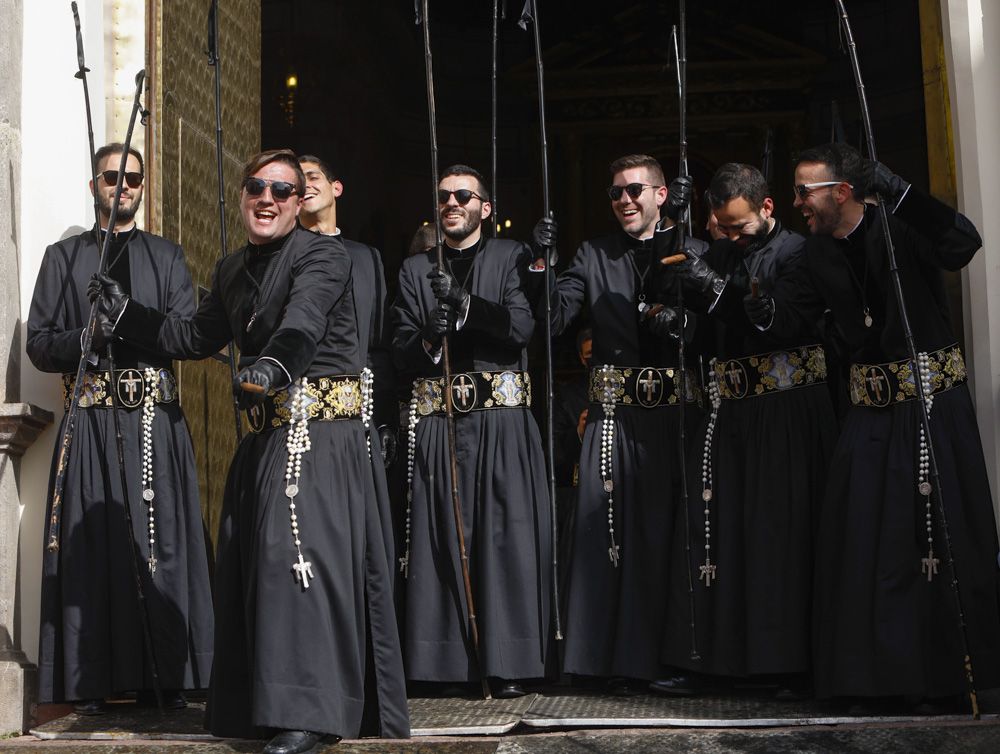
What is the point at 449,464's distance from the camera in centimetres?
642

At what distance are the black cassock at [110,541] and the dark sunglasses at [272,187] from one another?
122 cm

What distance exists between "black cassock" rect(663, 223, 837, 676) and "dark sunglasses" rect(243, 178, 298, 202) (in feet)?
5.67

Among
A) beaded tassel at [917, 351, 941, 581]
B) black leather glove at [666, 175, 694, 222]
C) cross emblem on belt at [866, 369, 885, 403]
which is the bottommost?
beaded tassel at [917, 351, 941, 581]

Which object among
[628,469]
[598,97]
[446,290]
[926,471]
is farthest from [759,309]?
[598,97]

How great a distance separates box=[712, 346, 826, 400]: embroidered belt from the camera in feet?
20.0

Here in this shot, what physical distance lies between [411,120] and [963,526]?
8.57 meters

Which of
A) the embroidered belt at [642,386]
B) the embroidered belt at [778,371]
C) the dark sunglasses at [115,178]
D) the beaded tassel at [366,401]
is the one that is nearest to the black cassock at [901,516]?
the embroidered belt at [778,371]

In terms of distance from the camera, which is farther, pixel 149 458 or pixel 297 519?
pixel 149 458

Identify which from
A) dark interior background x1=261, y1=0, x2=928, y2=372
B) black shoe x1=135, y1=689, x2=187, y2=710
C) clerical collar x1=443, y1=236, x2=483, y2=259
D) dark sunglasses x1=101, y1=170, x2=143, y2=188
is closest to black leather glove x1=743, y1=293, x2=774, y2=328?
clerical collar x1=443, y1=236, x2=483, y2=259

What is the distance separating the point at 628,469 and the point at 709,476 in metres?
0.37

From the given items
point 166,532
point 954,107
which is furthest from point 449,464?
point 954,107

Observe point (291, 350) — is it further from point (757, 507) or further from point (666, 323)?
point (757, 507)

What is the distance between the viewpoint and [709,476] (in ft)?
20.4

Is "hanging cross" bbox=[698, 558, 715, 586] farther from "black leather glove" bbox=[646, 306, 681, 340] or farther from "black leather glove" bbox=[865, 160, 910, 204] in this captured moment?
"black leather glove" bbox=[865, 160, 910, 204]
